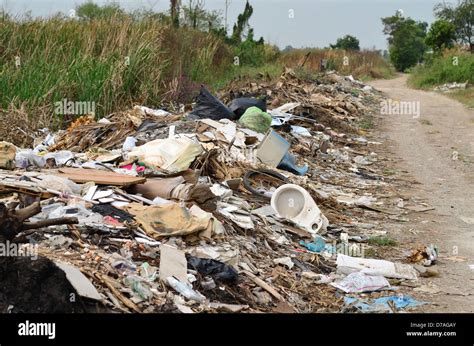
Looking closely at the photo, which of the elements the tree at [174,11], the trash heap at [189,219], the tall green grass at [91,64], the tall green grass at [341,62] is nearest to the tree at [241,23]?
the tall green grass at [341,62]

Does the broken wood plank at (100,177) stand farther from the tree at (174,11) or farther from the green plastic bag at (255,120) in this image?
the tree at (174,11)

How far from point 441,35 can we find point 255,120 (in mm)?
24226

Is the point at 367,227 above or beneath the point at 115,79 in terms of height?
beneath

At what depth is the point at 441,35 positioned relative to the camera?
3106 cm

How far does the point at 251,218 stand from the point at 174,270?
5.48ft

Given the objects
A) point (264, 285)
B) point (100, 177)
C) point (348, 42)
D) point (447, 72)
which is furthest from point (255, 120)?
point (348, 42)

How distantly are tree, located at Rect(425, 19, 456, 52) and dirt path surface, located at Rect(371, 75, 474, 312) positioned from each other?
14.9 m

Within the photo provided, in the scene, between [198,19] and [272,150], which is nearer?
[272,150]

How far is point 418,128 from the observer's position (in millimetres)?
13781

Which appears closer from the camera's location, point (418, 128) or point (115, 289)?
point (115, 289)

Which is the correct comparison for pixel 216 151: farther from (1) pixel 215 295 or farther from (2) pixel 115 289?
(2) pixel 115 289
